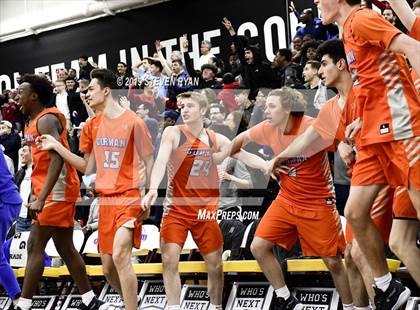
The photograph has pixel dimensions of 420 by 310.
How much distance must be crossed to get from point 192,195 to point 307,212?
3.97 ft

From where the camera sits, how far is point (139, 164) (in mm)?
7113

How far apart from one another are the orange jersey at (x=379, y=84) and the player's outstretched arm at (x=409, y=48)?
0.35ft

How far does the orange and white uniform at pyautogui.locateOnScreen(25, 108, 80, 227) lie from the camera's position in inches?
290

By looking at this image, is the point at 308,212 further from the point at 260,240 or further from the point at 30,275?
the point at 30,275

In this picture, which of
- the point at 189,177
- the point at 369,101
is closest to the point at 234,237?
the point at 189,177

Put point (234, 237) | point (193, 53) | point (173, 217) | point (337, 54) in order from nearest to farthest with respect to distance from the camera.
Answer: point (337, 54)
point (173, 217)
point (234, 237)
point (193, 53)

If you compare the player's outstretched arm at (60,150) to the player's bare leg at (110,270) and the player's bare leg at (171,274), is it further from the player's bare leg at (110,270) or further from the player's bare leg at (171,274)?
the player's bare leg at (171,274)

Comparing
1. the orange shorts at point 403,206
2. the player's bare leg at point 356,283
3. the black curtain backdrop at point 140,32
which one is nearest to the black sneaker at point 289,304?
the player's bare leg at point 356,283

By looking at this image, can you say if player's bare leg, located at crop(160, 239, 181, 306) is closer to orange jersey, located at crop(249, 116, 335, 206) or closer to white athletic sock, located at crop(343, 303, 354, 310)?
orange jersey, located at crop(249, 116, 335, 206)

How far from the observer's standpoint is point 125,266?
6578 millimetres

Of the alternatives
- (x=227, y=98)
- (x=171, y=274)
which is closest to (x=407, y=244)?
(x=171, y=274)

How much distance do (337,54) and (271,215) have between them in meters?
1.49

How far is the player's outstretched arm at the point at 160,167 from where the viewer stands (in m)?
Result: 6.50

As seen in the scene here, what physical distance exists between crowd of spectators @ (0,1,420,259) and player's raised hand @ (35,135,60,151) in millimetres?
1604
